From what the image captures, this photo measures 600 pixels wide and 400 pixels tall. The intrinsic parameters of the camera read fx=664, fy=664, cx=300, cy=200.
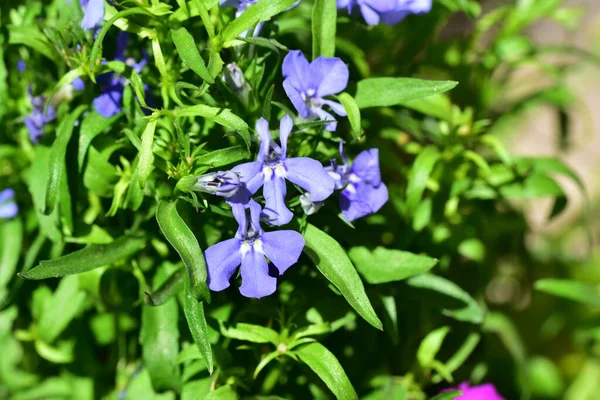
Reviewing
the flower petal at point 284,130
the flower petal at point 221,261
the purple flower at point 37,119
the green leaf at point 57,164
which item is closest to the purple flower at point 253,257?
the flower petal at point 221,261

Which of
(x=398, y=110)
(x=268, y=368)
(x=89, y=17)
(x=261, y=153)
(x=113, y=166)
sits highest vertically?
(x=89, y=17)

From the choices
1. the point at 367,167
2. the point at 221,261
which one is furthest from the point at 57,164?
the point at 367,167

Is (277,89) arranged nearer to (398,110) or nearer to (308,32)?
(308,32)

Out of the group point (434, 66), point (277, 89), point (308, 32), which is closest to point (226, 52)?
point (277, 89)

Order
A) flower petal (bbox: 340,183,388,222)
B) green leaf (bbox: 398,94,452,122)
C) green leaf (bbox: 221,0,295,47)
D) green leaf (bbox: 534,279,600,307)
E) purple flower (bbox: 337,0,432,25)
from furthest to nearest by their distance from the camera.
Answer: green leaf (bbox: 534,279,600,307) → green leaf (bbox: 398,94,452,122) → purple flower (bbox: 337,0,432,25) → flower petal (bbox: 340,183,388,222) → green leaf (bbox: 221,0,295,47)

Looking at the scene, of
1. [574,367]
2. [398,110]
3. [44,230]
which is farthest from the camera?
[574,367]

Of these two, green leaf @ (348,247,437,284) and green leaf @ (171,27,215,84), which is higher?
green leaf @ (171,27,215,84)

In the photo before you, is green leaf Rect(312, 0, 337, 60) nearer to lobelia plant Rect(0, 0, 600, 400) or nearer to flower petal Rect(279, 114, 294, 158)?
lobelia plant Rect(0, 0, 600, 400)

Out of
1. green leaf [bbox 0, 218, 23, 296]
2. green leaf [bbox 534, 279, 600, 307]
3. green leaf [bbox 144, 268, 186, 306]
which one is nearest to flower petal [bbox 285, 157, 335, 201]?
green leaf [bbox 144, 268, 186, 306]
